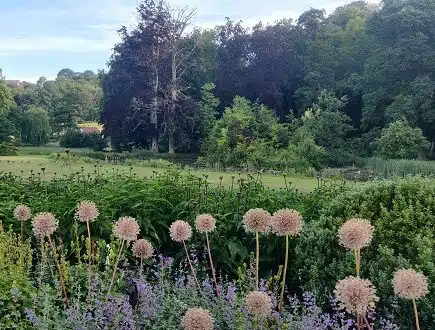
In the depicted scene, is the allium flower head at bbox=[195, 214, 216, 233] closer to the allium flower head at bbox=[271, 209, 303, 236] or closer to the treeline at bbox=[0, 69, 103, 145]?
the allium flower head at bbox=[271, 209, 303, 236]

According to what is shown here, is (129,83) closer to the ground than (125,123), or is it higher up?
higher up

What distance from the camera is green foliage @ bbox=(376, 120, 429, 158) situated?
68.1 feet

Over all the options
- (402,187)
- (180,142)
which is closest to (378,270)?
(402,187)

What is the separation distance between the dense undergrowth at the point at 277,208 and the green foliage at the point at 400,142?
17586 millimetres

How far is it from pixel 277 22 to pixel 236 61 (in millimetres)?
3602

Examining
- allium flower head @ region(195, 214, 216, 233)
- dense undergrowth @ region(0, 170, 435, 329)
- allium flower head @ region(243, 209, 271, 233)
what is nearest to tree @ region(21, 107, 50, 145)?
dense undergrowth @ region(0, 170, 435, 329)

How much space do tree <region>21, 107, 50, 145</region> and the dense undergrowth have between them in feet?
123

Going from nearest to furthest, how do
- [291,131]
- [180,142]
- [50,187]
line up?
[50,187] → [291,131] → [180,142]

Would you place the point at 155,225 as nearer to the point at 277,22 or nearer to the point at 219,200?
the point at 219,200

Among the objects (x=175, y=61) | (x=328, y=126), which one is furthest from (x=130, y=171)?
(x=175, y=61)

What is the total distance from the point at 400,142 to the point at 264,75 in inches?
456

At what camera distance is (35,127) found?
132 ft

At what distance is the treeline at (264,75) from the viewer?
24.1 meters

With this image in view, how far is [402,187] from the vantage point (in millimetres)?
3266
